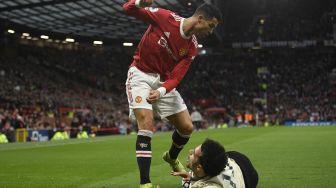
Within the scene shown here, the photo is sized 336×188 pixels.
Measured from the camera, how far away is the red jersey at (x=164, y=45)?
19.9ft

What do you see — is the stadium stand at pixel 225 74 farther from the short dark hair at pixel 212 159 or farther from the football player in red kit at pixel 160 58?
the short dark hair at pixel 212 159

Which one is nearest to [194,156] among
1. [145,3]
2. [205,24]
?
[205,24]

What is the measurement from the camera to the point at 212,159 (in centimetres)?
429

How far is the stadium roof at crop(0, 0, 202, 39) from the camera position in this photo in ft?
107

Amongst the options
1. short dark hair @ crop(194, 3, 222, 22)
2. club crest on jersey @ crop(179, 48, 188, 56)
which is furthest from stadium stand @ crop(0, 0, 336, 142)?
short dark hair @ crop(194, 3, 222, 22)

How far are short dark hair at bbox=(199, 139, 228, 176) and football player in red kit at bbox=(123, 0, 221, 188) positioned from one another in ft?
4.50

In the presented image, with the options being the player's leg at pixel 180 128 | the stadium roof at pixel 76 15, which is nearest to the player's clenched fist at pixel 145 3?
the player's leg at pixel 180 128

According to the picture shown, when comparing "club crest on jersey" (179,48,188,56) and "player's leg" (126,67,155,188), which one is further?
"club crest on jersey" (179,48,188,56)

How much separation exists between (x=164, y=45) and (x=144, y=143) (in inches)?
52.4

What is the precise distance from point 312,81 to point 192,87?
14.4m

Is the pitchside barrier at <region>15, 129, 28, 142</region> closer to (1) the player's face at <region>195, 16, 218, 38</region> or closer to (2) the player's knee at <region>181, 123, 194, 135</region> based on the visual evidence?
(2) the player's knee at <region>181, 123, 194, 135</region>

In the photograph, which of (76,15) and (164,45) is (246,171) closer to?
(164,45)

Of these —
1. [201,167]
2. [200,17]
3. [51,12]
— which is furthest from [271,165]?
[51,12]

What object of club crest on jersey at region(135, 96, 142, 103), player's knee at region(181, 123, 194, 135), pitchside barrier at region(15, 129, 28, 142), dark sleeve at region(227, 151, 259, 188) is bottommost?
pitchside barrier at region(15, 129, 28, 142)
